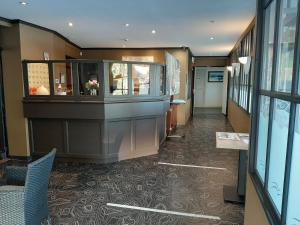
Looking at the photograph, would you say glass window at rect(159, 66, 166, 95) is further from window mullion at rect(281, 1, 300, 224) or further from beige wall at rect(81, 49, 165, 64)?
window mullion at rect(281, 1, 300, 224)

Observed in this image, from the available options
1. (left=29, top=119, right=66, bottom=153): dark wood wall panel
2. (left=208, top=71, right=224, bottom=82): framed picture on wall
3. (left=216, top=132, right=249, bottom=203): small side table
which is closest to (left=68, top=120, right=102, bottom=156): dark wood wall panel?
(left=29, top=119, right=66, bottom=153): dark wood wall panel

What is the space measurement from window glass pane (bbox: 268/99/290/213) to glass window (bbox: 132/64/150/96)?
3523mm

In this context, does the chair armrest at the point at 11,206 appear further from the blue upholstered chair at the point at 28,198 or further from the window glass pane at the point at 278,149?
the window glass pane at the point at 278,149

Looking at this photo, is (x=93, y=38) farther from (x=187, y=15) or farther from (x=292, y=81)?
(x=292, y=81)

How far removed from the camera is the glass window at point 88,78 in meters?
4.53

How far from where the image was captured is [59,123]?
15.7 ft

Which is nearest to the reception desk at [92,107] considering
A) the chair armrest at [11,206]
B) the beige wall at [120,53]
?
the chair armrest at [11,206]

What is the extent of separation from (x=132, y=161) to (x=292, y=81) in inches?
157

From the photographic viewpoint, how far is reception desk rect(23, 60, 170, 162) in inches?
179

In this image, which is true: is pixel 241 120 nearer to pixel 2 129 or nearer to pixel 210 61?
pixel 2 129

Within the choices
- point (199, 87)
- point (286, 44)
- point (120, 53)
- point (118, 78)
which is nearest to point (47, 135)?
point (118, 78)

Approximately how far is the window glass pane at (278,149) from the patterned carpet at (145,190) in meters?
1.46

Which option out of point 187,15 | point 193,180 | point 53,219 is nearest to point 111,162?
point 193,180

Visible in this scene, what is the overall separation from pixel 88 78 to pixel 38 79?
1.19 meters
